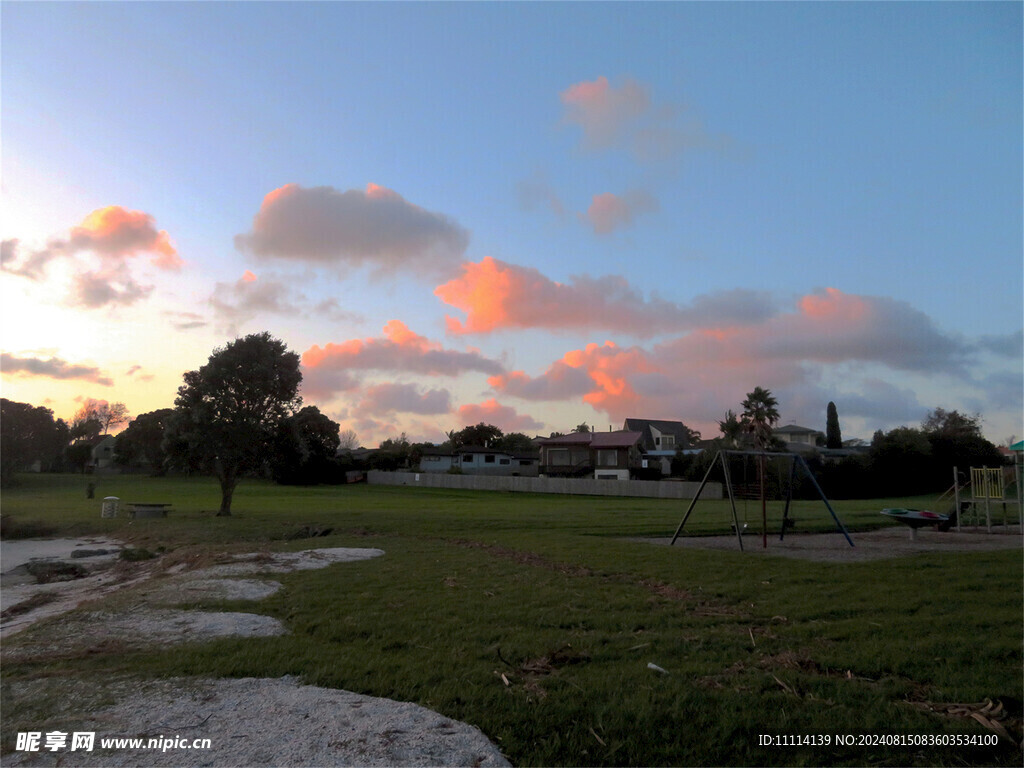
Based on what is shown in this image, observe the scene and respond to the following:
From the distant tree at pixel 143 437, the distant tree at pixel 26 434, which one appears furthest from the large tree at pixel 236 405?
the distant tree at pixel 143 437

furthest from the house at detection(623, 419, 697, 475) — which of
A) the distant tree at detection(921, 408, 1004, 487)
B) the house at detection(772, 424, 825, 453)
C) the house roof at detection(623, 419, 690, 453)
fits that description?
the distant tree at detection(921, 408, 1004, 487)

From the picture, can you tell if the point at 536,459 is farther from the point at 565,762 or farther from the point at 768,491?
the point at 565,762

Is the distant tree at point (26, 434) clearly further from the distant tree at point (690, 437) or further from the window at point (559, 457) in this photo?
the distant tree at point (690, 437)

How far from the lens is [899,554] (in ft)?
54.6

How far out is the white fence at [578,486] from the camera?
54.6 metres

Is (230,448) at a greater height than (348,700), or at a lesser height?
greater

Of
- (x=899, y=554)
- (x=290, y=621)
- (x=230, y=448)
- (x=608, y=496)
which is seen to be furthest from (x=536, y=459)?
(x=290, y=621)

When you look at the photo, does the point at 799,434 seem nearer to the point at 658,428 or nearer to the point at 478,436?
the point at 658,428

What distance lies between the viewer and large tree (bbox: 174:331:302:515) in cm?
3212

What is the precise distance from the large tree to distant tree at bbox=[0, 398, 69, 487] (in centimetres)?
4098

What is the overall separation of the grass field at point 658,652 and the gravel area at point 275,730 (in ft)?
1.20

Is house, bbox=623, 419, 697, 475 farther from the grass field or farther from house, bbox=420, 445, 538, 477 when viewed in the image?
the grass field

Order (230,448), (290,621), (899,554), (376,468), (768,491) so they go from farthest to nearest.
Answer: (376,468), (768,491), (230,448), (899,554), (290,621)

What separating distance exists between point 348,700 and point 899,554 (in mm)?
15413
